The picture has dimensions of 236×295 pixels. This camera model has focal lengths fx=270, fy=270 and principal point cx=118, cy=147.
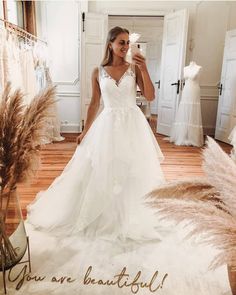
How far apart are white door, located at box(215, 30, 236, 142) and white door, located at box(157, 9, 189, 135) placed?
739mm

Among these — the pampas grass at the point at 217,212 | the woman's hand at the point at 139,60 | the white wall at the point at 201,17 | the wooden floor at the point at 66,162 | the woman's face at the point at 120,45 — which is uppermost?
the white wall at the point at 201,17

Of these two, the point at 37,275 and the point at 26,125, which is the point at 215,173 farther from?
the point at 37,275

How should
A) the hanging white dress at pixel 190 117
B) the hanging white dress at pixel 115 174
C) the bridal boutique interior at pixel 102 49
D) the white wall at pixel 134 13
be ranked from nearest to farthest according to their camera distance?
the hanging white dress at pixel 115 174
the bridal boutique interior at pixel 102 49
the hanging white dress at pixel 190 117
the white wall at pixel 134 13

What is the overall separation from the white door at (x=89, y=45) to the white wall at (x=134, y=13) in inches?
10.0

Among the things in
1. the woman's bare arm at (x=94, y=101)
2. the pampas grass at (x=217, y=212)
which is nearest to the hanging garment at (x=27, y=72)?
the woman's bare arm at (x=94, y=101)

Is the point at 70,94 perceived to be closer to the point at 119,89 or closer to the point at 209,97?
the point at 209,97

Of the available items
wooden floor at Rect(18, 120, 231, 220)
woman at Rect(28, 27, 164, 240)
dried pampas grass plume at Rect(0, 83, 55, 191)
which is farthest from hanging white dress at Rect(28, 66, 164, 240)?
dried pampas grass plume at Rect(0, 83, 55, 191)

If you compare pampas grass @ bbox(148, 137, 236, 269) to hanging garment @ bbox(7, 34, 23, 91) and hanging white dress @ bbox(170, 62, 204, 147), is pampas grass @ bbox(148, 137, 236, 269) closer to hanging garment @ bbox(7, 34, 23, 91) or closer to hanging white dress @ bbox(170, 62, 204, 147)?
hanging garment @ bbox(7, 34, 23, 91)

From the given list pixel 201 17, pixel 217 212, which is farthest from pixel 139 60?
pixel 201 17

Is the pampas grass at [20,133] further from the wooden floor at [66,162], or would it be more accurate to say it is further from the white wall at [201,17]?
the white wall at [201,17]

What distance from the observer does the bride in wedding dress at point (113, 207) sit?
1543 millimetres

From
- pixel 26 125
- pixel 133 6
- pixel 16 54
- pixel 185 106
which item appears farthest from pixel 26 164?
pixel 133 6

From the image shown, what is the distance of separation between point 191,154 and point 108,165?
2.57 meters

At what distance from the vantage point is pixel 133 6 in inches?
196
